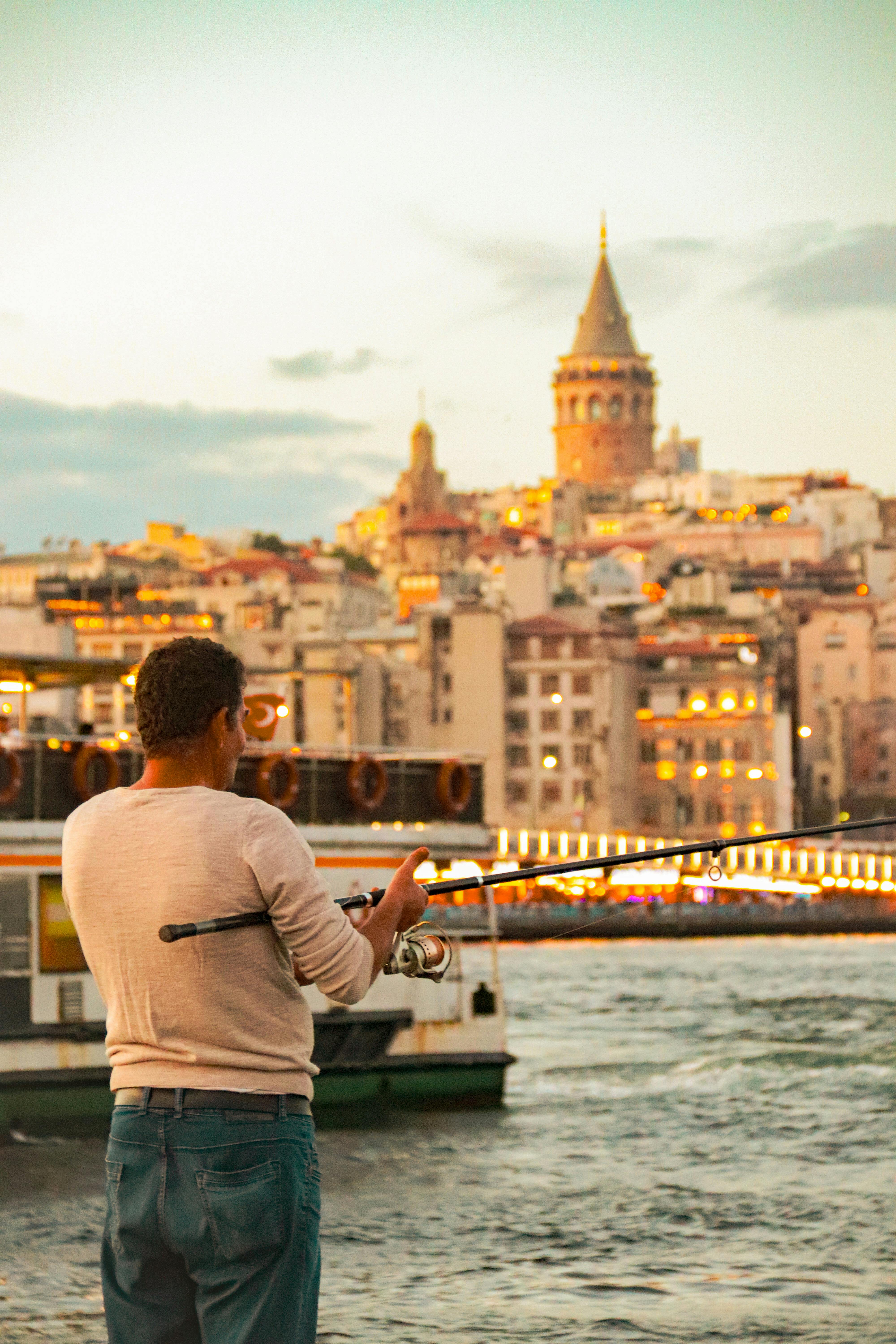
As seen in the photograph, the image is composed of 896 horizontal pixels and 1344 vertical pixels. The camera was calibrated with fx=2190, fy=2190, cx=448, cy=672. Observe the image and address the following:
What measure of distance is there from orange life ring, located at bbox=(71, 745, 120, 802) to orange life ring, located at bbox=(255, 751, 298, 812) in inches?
55.5

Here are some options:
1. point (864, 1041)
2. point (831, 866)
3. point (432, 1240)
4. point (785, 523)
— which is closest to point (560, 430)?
point (785, 523)

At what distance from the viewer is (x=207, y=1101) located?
10.4 ft

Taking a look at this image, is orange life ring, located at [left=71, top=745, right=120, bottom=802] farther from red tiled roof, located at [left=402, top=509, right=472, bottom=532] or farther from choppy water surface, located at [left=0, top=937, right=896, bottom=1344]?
red tiled roof, located at [left=402, top=509, right=472, bottom=532]

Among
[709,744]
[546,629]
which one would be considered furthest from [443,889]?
[709,744]

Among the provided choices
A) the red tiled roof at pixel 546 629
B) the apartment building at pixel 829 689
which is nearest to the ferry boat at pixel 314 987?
the red tiled roof at pixel 546 629

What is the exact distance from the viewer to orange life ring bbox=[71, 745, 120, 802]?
55.7ft

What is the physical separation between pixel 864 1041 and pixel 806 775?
7708 centimetres

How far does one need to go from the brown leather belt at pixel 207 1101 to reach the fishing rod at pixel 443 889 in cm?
23

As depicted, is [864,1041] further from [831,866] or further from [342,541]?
[342,541]

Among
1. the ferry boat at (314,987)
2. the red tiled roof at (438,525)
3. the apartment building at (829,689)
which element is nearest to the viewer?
the ferry boat at (314,987)

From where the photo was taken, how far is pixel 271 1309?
10.5 feet

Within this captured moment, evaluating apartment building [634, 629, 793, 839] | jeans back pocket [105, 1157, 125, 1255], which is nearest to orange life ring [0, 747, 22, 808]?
jeans back pocket [105, 1157, 125, 1255]

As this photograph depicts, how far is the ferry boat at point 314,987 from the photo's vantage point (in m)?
16.3

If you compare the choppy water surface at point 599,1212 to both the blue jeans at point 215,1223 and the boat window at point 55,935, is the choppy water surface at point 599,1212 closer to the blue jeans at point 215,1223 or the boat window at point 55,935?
the boat window at point 55,935
